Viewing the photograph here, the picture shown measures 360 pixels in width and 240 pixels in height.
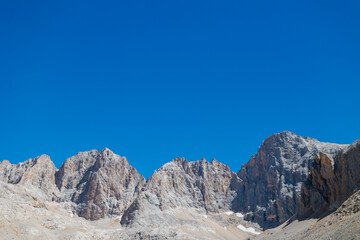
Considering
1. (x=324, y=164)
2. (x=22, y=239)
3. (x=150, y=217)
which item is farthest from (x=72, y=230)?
(x=324, y=164)

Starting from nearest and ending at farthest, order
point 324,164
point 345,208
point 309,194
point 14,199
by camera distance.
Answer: point 345,208 → point 324,164 → point 309,194 → point 14,199

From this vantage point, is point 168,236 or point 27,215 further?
point 168,236

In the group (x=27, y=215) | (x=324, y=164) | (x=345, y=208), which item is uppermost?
(x=27, y=215)

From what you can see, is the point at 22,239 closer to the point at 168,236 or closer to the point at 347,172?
the point at 168,236

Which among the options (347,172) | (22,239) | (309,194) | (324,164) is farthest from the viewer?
(309,194)

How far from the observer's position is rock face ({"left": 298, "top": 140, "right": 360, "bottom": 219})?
80.9 metres

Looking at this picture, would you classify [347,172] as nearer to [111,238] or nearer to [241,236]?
[111,238]

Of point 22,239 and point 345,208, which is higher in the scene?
point 22,239

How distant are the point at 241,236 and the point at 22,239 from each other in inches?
5241

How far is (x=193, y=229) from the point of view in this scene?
170 meters

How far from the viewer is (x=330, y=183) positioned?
91.4m

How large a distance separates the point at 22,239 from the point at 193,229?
95791 millimetres

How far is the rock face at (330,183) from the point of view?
80938mm

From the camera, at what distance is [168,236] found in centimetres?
14125
